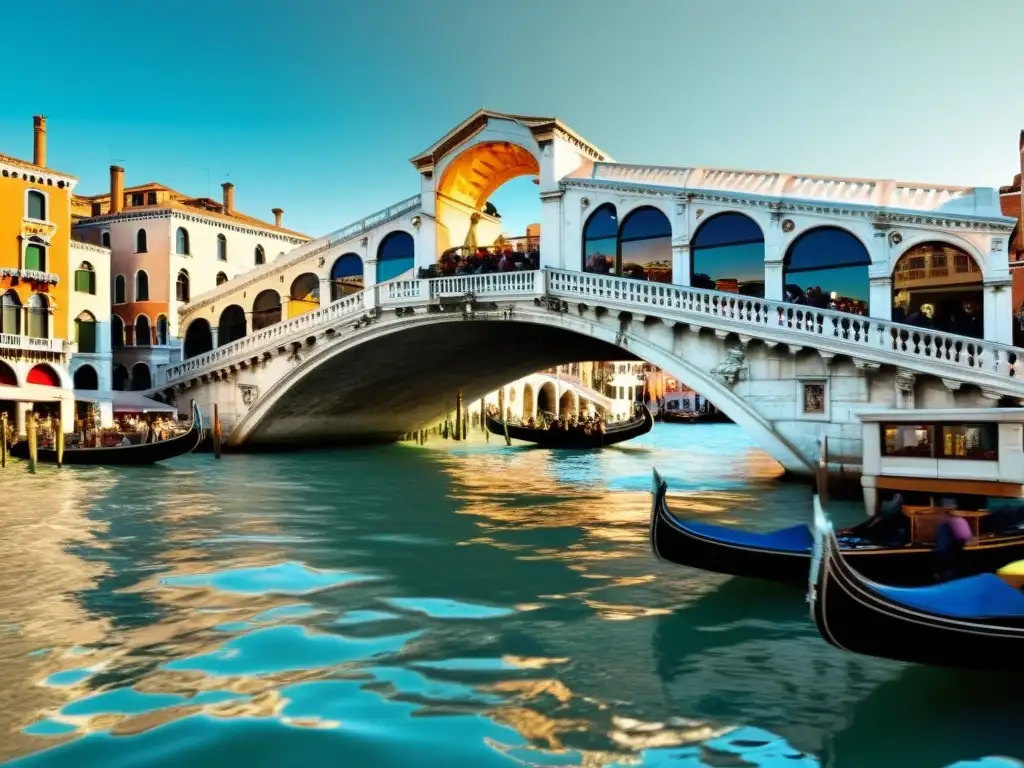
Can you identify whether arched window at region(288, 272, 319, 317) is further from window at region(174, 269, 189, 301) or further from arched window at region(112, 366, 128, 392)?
arched window at region(112, 366, 128, 392)

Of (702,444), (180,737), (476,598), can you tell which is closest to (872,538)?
(476,598)

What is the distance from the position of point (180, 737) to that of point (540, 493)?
829cm

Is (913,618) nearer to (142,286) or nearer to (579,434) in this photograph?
(579,434)

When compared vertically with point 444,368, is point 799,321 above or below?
above

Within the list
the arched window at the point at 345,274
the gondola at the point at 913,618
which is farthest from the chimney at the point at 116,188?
the gondola at the point at 913,618

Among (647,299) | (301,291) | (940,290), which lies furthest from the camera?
(301,291)

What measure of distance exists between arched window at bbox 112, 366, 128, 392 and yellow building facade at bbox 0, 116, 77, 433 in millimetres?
2950

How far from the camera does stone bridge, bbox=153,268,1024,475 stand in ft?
34.5

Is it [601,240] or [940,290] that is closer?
[940,290]

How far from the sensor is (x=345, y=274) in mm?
18500

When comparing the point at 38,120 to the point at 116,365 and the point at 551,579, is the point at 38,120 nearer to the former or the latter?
the point at 116,365

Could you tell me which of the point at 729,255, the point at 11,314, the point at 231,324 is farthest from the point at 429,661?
the point at 231,324

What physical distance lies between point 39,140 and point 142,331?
15.8 ft

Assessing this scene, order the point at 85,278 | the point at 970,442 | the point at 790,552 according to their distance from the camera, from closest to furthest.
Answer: the point at 790,552 < the point at 970,442 < the point at 85,278
